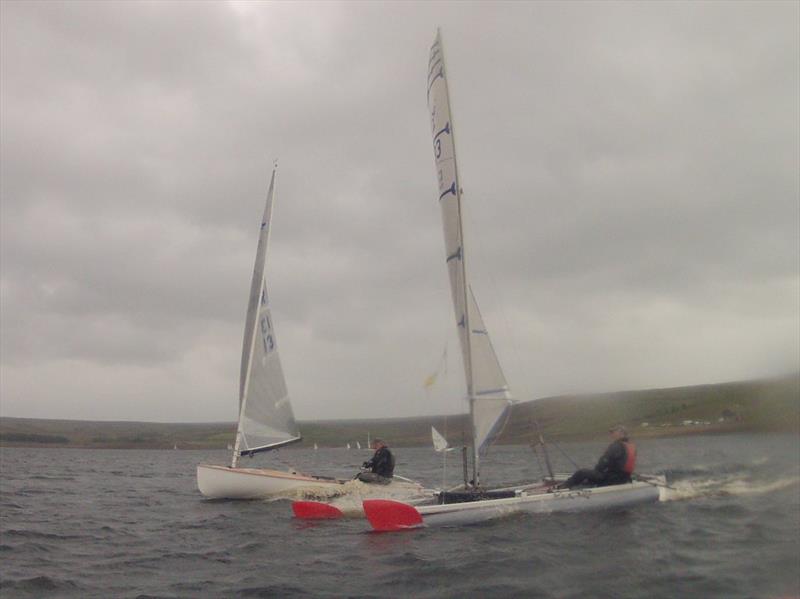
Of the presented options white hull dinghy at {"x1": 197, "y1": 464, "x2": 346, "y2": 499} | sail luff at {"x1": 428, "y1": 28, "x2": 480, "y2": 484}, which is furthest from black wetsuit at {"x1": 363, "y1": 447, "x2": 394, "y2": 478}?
sail luff at {"x1": 428, "y1": 28, "x2": 480, "y2": 484}

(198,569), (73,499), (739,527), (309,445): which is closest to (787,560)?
(739,527)

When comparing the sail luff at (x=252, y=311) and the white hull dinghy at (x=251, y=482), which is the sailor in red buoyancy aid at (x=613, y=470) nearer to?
the white hull dinghy at (x=251, y=482)

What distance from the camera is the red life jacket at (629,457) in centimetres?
1708

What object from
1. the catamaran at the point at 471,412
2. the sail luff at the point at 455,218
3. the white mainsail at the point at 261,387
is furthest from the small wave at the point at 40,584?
the white mainsail at the point at 261,387

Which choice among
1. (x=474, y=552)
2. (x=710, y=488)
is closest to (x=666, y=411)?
(x=710, y=488)

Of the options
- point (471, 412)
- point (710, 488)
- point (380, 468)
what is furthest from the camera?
point (380, 468)

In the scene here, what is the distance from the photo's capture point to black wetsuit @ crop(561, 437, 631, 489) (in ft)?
55.8

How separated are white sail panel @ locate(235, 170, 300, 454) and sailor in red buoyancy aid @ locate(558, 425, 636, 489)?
40.8 feet

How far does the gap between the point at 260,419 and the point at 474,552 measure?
542 inches

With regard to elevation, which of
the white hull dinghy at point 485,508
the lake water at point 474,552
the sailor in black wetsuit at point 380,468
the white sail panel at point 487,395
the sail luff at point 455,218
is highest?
the sail luff at point 455,218

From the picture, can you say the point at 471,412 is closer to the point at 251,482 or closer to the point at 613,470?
the point at 613,470

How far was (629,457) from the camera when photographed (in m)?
17.1

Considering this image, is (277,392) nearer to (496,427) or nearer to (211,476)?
(211,476)

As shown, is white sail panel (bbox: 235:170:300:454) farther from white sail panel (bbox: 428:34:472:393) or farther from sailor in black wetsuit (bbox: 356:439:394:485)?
white sail panel (bbox: 428:34:472:393)
